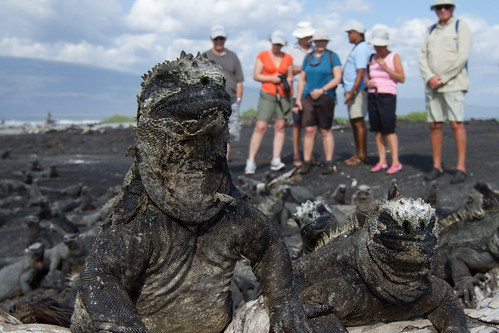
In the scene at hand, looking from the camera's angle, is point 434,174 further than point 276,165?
No

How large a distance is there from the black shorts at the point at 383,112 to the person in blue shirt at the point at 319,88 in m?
0.77

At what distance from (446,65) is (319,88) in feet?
8.04

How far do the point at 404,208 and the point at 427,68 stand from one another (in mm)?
7004

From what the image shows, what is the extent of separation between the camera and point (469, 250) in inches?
196

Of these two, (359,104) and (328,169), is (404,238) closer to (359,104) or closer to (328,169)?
(359,104)

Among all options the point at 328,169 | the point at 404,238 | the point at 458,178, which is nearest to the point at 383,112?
the point at 458,178

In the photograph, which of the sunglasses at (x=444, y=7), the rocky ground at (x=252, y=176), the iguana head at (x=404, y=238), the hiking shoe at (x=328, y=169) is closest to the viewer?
the iguana head at (x=404, y=238)

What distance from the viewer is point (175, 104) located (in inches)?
97.4

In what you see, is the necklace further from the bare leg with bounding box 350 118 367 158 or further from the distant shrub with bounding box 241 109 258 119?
the distant shrub with bounding box 241 109 258 119

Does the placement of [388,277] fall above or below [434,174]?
above

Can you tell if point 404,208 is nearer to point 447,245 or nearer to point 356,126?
point 447,245

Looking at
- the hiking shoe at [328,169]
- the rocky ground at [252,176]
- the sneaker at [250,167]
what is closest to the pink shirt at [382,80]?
the rocky ground at [252,176]

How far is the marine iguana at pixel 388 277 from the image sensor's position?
2.84 meters

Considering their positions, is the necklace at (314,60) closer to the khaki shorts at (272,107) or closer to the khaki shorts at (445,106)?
the khaki shorts at (272,107)
